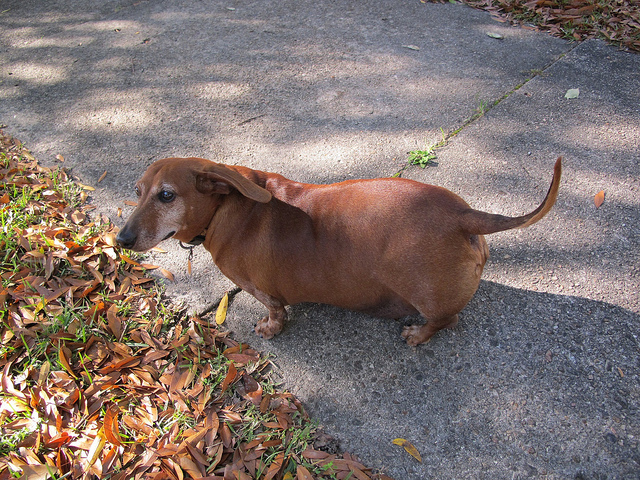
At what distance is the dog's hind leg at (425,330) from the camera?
→ 2593 millimetres

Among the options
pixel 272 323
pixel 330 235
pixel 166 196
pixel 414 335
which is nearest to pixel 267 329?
pixel 272 323

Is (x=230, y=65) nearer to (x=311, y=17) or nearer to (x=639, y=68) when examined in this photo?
(x=311, y=17)

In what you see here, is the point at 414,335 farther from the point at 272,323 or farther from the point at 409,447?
the point at 272,323

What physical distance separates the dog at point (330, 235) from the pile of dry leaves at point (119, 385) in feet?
1.74

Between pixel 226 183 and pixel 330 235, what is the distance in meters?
0.68

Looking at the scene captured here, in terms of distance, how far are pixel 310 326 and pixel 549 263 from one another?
5.83 feet

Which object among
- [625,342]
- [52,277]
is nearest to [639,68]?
[625,342]

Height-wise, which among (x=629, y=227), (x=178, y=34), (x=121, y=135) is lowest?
(x=629, y=227)

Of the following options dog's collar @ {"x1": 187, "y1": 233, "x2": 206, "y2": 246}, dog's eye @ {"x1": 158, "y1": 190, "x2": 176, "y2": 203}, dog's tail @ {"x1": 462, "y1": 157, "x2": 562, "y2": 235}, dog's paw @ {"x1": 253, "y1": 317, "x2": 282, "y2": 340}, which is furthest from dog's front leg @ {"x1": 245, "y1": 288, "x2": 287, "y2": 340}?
dog's tail @ {"x1": 462, "y1": 157, "x2": 562, "y2": 235}

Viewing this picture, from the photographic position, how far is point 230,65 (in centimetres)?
514

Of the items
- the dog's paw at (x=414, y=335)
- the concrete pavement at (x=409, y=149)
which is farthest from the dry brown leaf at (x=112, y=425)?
the dog's paw at (x=414, y=335)

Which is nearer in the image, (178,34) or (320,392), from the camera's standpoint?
(320,392)

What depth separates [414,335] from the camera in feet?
9.05

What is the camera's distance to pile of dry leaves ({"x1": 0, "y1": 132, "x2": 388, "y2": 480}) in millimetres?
2314
